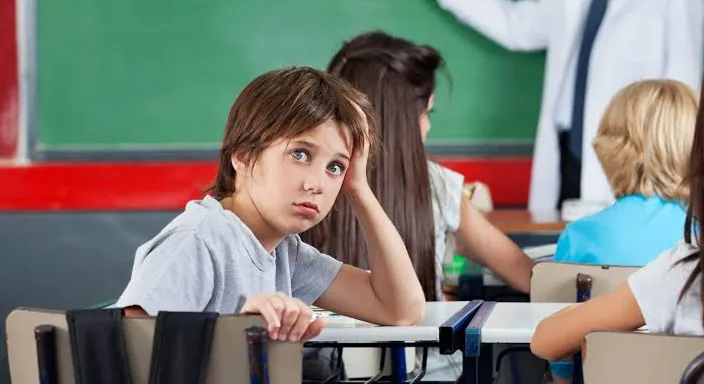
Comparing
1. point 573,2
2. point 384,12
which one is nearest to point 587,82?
point 573,2

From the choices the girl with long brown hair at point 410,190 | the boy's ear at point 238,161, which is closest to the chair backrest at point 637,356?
the boy's ear at point 238,161

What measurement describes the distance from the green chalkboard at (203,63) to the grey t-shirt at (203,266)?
124 inches

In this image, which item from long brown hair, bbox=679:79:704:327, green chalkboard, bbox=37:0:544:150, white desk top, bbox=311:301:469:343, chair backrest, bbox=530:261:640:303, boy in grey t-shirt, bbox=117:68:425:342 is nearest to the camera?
long brown hair, bbox=679:79:704:327

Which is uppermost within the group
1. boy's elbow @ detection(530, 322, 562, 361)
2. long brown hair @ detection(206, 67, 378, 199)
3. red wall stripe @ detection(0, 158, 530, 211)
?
long brown hair @ detection(206, 67, 378, 199)

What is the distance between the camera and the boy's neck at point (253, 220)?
70.9 inches

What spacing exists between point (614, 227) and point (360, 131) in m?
1.00

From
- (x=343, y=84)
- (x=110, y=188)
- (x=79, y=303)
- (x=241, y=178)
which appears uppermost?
(x=343, y=84)

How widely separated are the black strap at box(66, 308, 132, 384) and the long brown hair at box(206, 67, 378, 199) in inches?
18.8

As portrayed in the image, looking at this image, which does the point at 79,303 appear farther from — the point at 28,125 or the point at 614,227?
the point at 614,227

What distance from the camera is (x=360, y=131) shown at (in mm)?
1824

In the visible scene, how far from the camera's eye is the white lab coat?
14.7 ft

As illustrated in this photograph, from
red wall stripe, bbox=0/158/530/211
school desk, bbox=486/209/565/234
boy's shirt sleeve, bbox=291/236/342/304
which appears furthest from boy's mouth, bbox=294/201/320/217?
red wall stripe, bbox=0/158/530/211

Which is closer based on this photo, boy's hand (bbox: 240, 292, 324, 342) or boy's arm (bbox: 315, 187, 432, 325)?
boy's hand (bbox: 240, 292, 324, 342)

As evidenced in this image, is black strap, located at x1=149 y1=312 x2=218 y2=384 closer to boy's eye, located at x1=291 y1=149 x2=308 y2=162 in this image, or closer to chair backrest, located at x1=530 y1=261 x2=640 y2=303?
boy's eye, located at x1=291 y1=149 x2=308 y2=162
